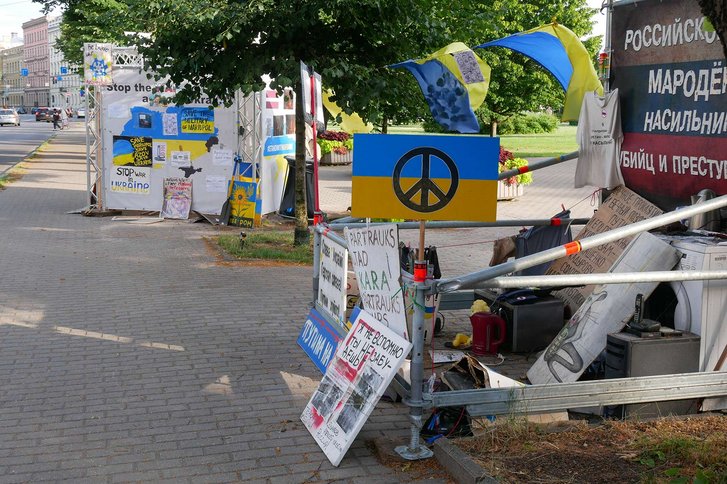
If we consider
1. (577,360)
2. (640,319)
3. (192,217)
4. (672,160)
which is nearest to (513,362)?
(577,360)

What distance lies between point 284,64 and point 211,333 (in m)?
4.44

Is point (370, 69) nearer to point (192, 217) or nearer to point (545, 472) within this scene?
point (192, 217)

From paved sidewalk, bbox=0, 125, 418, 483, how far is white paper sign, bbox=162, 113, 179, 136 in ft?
12.7

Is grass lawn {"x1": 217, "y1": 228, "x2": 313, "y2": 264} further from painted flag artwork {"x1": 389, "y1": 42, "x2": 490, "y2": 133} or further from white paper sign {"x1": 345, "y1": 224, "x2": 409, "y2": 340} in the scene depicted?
white paper sign {"x1": 345, "y1": 224, "x2": 409, "y2": 340}

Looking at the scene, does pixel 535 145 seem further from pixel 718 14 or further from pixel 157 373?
pixel 718 14

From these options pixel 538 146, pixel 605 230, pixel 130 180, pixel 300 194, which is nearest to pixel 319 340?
pixel 605 230

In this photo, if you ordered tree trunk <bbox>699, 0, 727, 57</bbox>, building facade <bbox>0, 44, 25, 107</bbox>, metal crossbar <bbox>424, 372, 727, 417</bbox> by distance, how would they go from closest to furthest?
tree trunk <bbox>699, 0, 727, 57</bbox> < metal crossbar <bbox>424, 372, 727, 417</bbox> < building facade <bbox>0, 44, 25, 107</bbox>

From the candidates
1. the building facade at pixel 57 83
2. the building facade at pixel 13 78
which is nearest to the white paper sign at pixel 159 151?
the building facade at pixel 57 83

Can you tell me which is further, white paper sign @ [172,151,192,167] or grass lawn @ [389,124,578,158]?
grass lawn @ [389,124,578,158]

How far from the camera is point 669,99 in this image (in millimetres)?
7262

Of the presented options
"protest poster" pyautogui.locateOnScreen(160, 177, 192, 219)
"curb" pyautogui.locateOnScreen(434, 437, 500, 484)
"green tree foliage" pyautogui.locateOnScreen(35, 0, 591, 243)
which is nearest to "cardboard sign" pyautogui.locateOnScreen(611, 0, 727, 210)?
"curb" pyautogui.locateOnScreen(434, 437, 500, 484)

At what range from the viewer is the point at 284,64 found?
35.7 feet

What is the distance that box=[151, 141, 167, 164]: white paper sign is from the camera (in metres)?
16.0

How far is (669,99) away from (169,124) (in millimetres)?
10901
